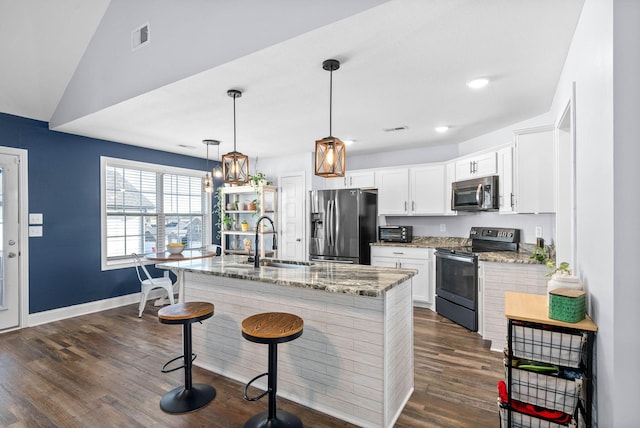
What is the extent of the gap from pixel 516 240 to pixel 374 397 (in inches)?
117

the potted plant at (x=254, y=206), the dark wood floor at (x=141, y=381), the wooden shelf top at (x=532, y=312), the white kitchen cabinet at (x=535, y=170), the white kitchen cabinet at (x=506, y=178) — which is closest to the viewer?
the wooden shelf top at (x=532, y=312)

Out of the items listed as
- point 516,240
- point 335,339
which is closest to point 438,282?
point 516,240

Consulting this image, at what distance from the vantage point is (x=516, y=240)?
13.2 feet

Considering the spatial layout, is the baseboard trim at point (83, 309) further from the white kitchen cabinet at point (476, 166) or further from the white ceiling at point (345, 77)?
the white kitchen cabinet at point (476, 166)

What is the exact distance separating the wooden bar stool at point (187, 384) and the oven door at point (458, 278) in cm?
282

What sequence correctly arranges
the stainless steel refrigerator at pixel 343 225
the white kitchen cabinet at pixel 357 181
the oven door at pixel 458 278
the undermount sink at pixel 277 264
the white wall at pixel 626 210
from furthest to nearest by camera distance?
1. the white kitchen cabinet at pixel 357 181
2. the stainless steel refrigerator at pixel 343 225
3. the oven door at pixel 458 278
4. the undermount sink at pixel 277 264
5. the white wall at pixel 626 210

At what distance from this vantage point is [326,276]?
230 centimetres

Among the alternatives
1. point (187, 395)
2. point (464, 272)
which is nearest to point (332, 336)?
point (187, 395)

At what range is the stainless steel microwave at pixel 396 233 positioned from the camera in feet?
16.1

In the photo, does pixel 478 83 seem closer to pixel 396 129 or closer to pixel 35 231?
pixel 396 129

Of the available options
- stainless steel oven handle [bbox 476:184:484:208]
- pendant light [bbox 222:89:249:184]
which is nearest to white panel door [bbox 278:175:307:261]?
pendant light [bbox 222:89:249:184]

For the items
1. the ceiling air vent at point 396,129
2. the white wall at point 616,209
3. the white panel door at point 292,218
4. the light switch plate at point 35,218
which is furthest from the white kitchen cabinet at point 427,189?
the light switch plate at point 35,218

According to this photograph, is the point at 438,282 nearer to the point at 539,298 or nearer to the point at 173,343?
the point at 539,298

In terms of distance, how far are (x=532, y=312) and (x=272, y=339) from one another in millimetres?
1417
